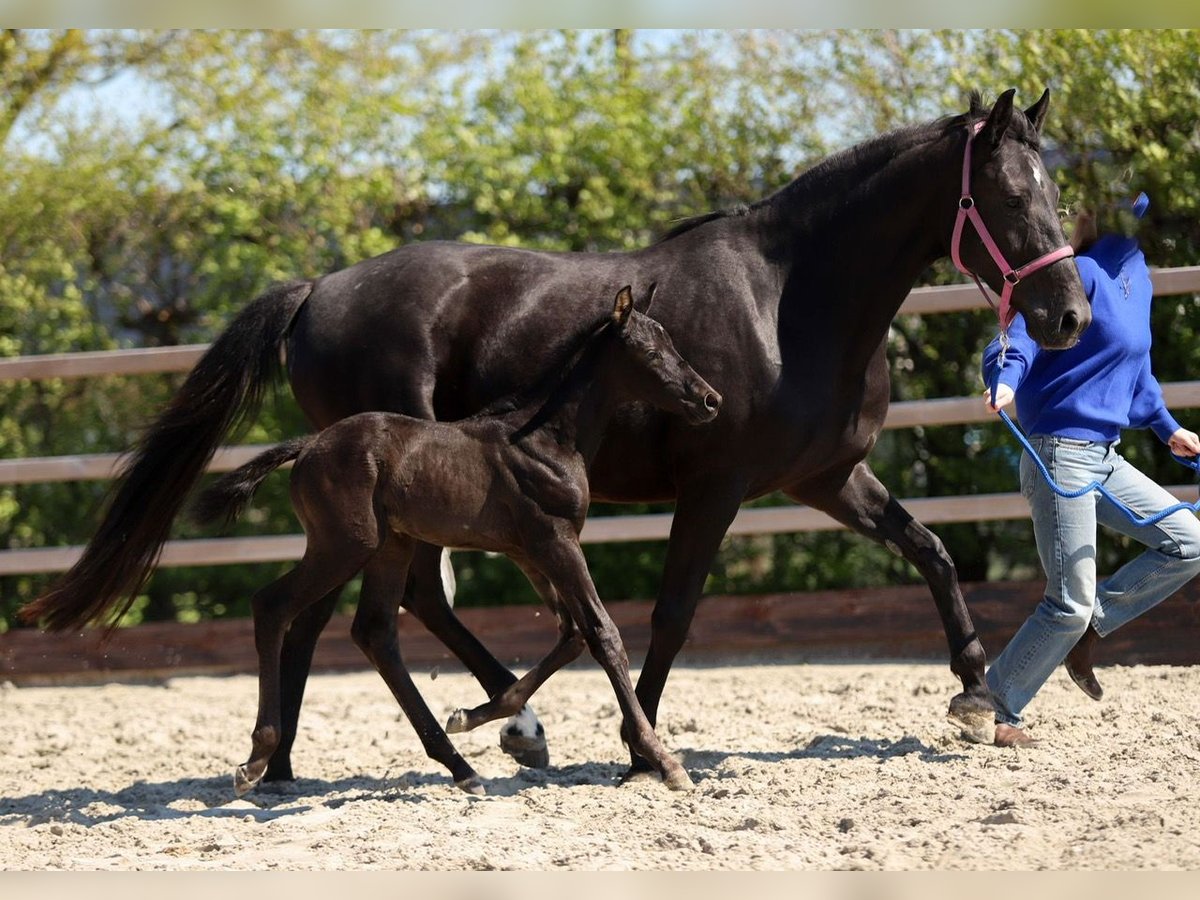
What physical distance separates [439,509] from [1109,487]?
223cm

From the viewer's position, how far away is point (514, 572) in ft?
26.1

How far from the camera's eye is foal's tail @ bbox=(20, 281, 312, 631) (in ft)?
16.3

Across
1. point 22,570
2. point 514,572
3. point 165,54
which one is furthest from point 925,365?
point 165,54

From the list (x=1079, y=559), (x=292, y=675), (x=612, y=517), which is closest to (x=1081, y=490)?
(x=1079, y=559)

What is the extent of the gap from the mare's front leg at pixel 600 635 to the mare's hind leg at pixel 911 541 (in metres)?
1.13

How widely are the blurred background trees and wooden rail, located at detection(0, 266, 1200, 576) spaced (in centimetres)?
37

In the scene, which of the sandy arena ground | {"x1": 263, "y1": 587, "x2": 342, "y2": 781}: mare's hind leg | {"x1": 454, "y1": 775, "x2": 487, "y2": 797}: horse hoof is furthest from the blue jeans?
{"x1": 263, "y1": 587, "x2": 342, "y2": 781}: mare's hind leg

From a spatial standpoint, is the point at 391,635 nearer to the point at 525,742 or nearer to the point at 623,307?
the point at 525,742

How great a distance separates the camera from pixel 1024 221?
447 cm

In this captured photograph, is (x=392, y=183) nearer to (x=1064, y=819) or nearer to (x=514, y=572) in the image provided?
(x=514, y=572)

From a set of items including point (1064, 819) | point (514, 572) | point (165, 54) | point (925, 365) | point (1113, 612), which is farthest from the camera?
point (165, 54)

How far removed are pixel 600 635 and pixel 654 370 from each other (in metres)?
0.86

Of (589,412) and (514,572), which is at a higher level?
(589,412)

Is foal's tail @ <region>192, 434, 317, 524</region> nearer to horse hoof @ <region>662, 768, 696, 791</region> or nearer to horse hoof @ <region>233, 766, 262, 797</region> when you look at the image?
horse hoof @ <region>233, 766, 262, 797</region>
